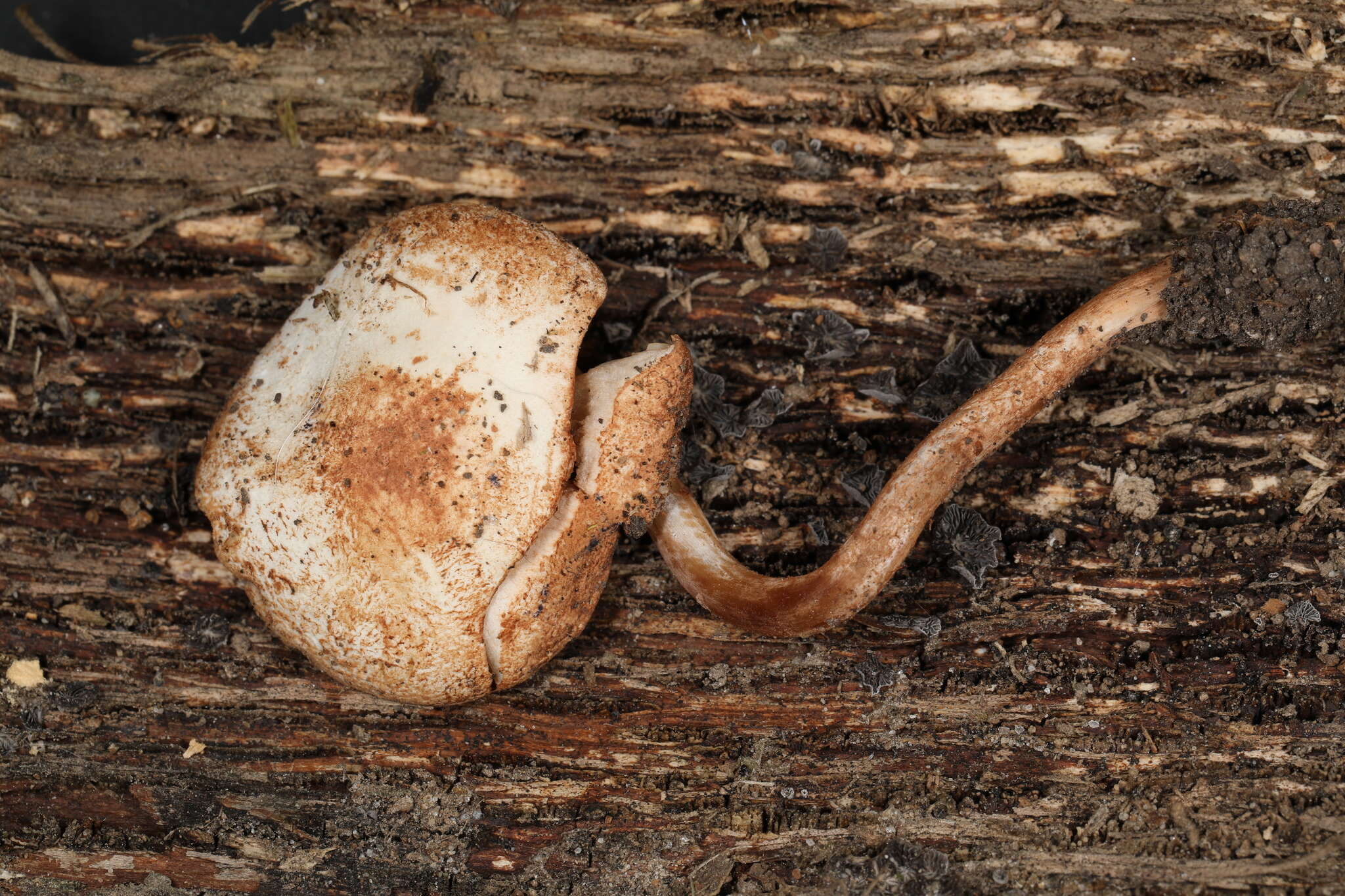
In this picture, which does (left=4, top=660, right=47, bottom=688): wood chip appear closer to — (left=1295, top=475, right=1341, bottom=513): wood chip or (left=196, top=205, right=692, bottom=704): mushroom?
(left=196, top=205, right=692, bottom=704): mushroom

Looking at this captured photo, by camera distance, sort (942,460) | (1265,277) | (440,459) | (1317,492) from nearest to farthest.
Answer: (440,459)
(1265,277)
(942,460)
(1317,492)

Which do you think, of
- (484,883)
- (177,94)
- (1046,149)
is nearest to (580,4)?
(177,94)

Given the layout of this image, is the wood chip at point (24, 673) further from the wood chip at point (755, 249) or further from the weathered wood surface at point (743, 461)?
the wood chip at point (755, 249)

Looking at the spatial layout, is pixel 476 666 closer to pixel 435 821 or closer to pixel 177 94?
pixel 435 821

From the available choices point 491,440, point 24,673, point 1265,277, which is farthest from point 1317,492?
point 24,673

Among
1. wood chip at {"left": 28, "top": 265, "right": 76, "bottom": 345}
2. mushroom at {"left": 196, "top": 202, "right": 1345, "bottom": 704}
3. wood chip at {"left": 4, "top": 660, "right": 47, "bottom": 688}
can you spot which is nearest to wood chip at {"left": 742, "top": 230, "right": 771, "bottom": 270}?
mushroom at {"left": 196, "top": 202, "right": 1345, "bottom": 704}

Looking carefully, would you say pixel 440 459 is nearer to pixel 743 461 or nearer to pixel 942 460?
pixel 743 461

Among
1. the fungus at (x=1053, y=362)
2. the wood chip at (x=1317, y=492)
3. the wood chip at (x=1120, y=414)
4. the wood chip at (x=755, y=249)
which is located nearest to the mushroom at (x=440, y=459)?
the fungus at (x=1053, y=362)
